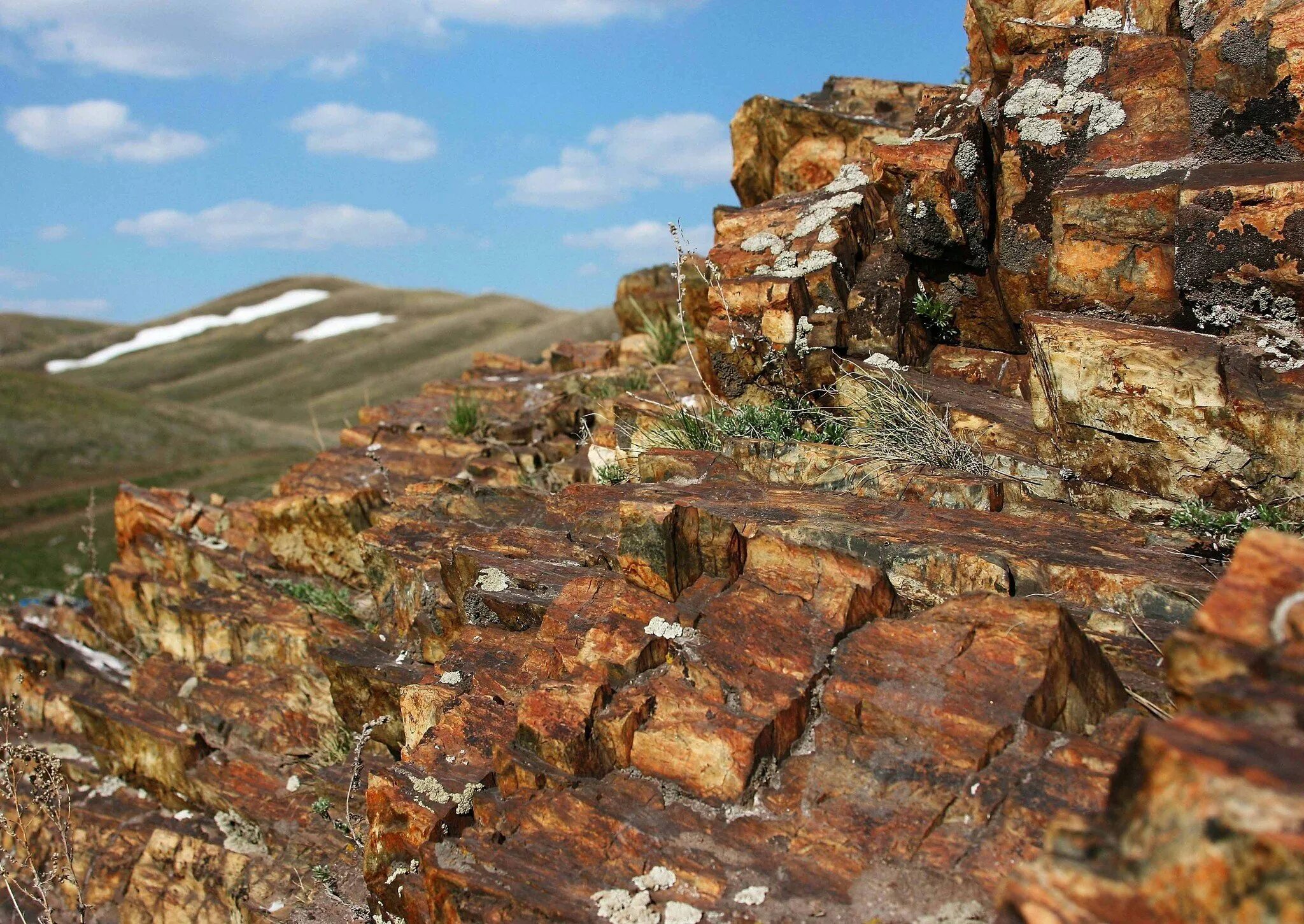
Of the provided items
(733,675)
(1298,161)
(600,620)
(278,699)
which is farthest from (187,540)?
(1298,161)

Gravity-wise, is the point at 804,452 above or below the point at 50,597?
above

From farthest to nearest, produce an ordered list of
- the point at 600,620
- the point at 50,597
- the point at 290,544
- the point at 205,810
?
the point at 50,597, the point at 290,544, the point at 205,810, the point at 600,620

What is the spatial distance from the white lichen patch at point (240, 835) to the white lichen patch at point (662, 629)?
→ 4575 millimetres

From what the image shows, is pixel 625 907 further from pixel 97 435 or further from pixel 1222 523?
pixel 97 435

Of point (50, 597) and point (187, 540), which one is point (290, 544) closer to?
point (187, 540)

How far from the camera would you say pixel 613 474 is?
8.45m

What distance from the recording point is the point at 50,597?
18.1m

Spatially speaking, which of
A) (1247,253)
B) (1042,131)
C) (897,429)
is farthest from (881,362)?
(1247,253)

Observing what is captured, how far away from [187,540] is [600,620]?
7928mm

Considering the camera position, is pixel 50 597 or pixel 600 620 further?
pixel 50 597

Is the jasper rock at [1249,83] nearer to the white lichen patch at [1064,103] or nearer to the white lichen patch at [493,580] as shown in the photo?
the white lichen patch at [1064,103]

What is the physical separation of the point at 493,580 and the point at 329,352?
76370mm

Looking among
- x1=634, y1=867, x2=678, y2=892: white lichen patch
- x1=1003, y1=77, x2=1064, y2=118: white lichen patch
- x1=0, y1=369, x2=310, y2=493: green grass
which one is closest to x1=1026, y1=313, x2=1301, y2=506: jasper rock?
x1=1003, y1=77, x2=1064, y2=118: white lichen patch

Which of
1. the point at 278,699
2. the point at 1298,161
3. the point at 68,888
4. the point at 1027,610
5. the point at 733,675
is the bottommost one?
the point at 68,888
